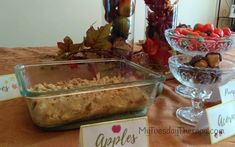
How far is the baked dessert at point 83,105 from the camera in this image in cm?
44

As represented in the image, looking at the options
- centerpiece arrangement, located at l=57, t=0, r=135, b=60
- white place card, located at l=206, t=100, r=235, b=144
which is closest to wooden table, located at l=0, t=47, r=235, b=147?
white place card, located at l=206, t=100, r=235, b=144

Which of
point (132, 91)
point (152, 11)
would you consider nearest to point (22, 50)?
point (152, 11)

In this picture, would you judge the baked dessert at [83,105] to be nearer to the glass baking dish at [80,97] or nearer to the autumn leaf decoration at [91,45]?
the glass baking dish at [80,97]

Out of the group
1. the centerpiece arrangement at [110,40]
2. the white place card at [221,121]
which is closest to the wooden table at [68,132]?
the white place card at [221,121]

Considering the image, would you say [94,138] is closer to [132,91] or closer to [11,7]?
[132,91]

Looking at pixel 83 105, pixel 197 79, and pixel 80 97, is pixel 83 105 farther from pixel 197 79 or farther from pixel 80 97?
pixel 197 79

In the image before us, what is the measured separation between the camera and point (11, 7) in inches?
80.5

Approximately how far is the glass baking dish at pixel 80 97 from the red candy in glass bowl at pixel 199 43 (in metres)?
0.18

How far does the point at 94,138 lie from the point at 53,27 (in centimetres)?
198

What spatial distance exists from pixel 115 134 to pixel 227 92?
32 cm

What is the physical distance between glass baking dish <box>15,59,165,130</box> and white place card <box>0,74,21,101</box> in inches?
1.7

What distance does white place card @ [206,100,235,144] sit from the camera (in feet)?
1.57

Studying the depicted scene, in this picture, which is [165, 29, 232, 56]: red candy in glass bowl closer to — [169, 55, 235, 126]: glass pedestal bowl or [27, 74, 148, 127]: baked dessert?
[169, 55, 235, 126]: glass pedestal bowl

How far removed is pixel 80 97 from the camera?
460 mm
